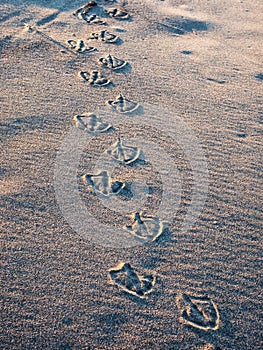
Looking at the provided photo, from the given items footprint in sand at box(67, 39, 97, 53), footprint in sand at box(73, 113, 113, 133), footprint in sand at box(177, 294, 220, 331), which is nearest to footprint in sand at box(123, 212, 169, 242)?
footprint in sand at box(177, 294, 220, 331)

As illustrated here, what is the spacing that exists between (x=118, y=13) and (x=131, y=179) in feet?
7.14

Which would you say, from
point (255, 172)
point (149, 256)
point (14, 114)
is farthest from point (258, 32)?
point (149, 256)

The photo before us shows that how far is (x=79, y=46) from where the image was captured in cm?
321

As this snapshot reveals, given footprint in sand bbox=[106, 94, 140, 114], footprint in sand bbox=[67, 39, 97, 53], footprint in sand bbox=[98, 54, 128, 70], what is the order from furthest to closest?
footprint in sand bbox=[67, 39, 97, 53], footprint in sand bbox=[98, 54, 128, 70], footprint in sand bbox=[106, 94, 140, 114]

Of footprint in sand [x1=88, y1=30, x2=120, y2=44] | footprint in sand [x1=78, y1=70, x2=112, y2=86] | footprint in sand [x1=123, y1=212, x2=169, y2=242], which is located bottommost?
footprint in sand [x1=123, y1=212, x2=169, y2=242]

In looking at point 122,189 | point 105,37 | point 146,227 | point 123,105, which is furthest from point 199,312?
point 105,37

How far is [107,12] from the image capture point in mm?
3701

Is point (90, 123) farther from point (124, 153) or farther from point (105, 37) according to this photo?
point (105, 37)

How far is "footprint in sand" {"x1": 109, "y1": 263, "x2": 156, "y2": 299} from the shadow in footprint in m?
2.46

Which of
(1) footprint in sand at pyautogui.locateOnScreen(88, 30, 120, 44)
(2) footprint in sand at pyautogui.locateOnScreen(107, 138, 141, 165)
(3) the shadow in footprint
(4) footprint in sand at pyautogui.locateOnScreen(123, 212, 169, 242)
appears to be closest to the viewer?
(4) footprint in sand at pyautogui.locateOnScreen(123, 212, 169, 242)

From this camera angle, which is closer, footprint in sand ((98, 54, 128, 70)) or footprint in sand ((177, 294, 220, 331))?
footprint in sand ((177, 294, 220, 331))

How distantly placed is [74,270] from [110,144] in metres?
0.88

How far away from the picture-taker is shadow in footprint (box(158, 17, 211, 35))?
3.54 meters

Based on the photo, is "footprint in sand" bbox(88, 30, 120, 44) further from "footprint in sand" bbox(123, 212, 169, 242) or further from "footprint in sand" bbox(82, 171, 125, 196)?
"footprint in sand" bbox(123, 212, 169, 242)
